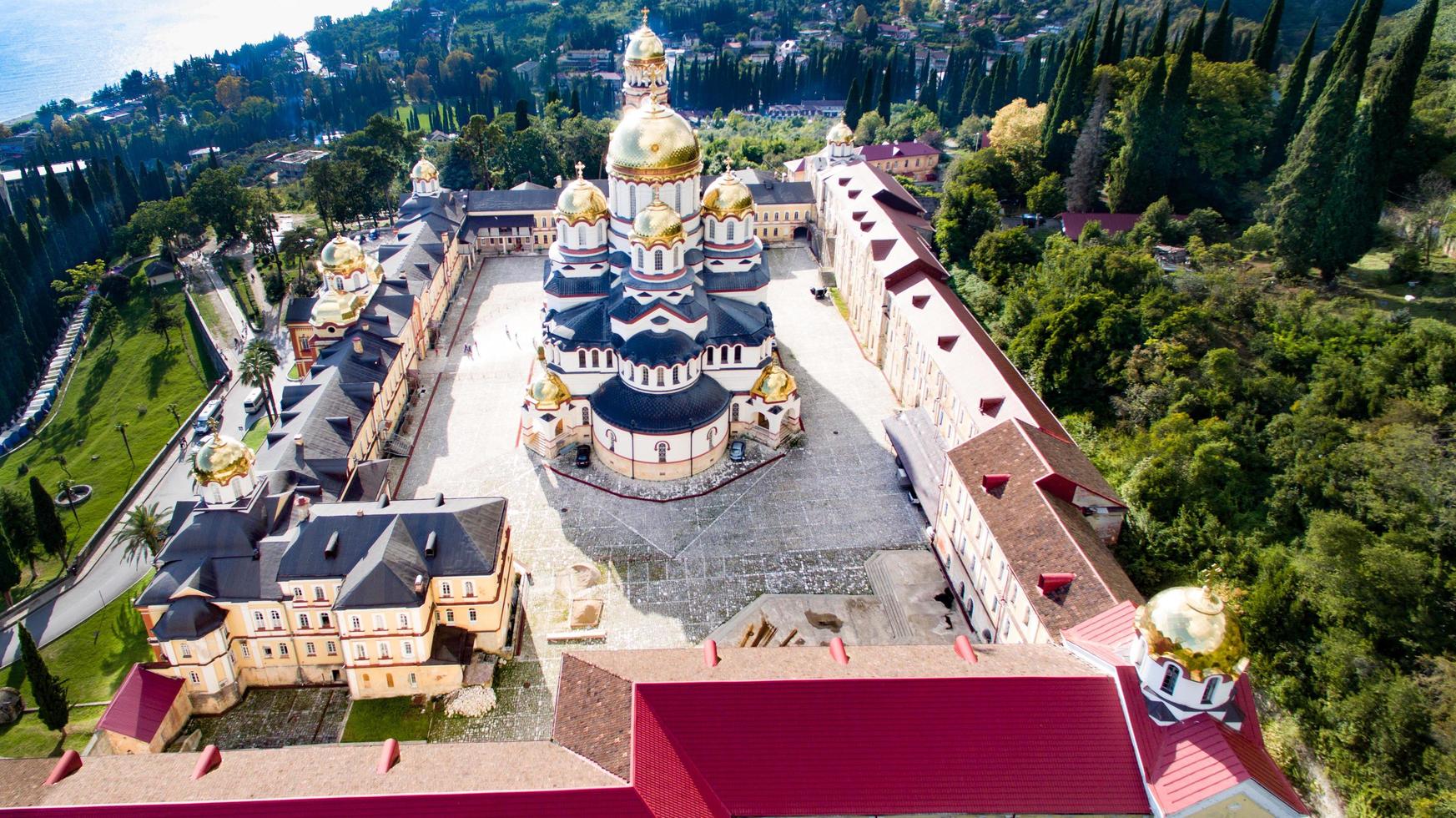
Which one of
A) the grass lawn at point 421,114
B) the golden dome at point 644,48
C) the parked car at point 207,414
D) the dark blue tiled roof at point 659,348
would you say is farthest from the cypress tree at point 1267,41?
the grass lawn at point 421,114

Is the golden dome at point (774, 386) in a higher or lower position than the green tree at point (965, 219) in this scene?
lower

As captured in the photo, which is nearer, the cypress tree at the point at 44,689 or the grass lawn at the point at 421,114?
the cypress tree at the point at 44,689

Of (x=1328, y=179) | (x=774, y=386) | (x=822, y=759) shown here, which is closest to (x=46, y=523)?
(x=774, y=386)

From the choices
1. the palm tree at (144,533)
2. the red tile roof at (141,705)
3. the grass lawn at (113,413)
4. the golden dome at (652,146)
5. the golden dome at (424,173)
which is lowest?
Answer: the grass lawn at (113,413)

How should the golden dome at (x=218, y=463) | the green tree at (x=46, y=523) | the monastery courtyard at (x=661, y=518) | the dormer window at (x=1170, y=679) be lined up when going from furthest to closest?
the green tree at (x=46, y=523), the monastery courtyard at (x=661, y=518), the golden dome at (x=218, y=463), the dormer window at (x=1170, y=679)

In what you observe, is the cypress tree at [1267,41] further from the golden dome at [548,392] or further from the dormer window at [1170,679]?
the dormer window at [1170,679]

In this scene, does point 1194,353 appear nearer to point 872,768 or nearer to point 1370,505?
point 1370,505

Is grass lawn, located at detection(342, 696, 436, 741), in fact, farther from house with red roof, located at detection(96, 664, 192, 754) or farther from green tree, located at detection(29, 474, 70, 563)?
green tree, located at detection(29, 474, 70, 563)

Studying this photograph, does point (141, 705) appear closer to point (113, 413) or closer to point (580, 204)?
point (580, 204)
